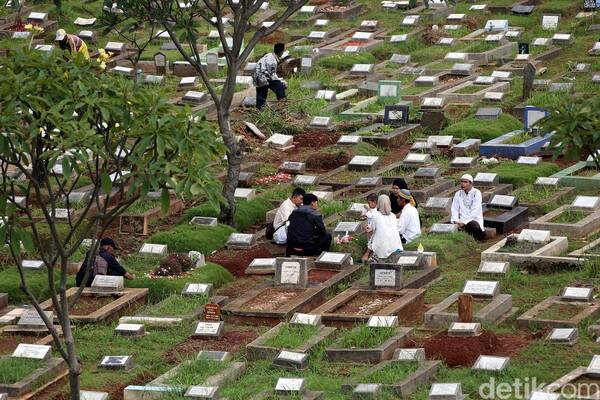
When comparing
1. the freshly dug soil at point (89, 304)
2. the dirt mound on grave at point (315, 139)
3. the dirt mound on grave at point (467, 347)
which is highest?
the dirt mound on grave at point (467, 347)

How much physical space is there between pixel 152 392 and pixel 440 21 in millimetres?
23137

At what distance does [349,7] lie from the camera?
40219 millimetres

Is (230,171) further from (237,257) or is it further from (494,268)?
(494,268)

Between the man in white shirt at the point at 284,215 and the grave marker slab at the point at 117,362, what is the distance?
17.3 feet

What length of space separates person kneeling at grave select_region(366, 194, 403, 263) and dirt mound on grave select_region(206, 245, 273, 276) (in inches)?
65.1

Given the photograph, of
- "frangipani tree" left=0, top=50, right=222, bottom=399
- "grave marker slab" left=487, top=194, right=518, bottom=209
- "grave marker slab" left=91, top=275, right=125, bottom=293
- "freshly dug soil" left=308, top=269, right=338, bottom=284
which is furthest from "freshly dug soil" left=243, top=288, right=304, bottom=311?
"grave marker slab" left=487, top=194, right=518, bottom=209

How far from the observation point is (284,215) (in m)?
23.2

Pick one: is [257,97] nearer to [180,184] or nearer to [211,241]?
[211,241]

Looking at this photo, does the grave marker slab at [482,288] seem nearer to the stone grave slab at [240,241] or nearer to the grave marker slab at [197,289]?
the grave marker slab at [197,289]

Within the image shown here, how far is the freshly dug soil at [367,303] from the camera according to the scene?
1973cm

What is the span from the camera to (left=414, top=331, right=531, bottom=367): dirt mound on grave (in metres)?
17.6

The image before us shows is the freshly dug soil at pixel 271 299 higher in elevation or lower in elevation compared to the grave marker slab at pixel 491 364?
lower

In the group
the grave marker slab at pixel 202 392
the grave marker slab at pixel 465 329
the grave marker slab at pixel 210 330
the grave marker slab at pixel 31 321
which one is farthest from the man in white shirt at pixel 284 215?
the grave marker slab at pixel 202 392

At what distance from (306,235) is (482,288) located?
3.20 m
